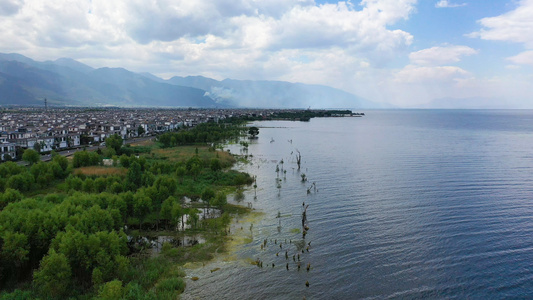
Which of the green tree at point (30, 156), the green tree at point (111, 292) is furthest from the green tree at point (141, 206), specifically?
the green tree at point (30, 156)

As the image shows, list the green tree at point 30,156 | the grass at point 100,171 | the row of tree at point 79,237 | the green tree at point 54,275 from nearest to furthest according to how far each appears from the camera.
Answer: the green tree at point 54,275 < the row of tree at point 79,237 < the grass at point 100,171 < the green tree at point 30,156

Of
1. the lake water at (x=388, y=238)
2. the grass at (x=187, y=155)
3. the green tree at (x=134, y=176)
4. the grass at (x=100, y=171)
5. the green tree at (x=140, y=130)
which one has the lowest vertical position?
the lake water at (x=388, y=238)

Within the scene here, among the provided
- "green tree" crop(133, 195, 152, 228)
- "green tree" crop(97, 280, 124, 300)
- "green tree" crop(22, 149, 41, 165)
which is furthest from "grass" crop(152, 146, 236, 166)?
"green tree" crop(97, 280, 124, 300)

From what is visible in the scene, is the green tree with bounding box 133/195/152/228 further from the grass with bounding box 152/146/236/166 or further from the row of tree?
the grass with bounding box 152/146/236/166

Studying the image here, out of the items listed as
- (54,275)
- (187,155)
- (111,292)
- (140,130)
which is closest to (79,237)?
(54,275)

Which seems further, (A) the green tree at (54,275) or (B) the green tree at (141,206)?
(B) the green tree at (141,206)

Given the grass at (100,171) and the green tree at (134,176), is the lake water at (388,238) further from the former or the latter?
the grass at (100,171)

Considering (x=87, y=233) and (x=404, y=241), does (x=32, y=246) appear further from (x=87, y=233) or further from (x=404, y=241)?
(x=404, y=241)
